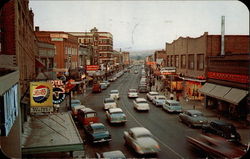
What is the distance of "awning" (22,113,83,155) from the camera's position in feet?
41.1

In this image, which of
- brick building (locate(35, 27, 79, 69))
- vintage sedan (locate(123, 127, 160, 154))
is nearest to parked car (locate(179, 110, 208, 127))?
vintage sedan (locate(123, 127, 160, 154))

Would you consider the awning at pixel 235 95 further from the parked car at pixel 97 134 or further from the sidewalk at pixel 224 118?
the parked car at pixel 97 134

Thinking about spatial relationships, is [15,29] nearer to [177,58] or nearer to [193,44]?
[193,44]

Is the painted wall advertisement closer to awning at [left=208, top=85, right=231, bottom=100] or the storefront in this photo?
the storefront

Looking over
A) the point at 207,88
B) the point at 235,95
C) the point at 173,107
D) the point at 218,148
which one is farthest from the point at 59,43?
the point at 218,148

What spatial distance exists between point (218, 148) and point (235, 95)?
13.7 metres

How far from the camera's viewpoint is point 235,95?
2608cm

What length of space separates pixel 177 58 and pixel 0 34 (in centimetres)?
4161

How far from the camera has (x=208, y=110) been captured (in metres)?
31.7

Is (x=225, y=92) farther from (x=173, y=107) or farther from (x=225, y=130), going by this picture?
(x=225, y=130)

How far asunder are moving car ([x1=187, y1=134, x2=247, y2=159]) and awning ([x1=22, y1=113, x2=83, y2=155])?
623 cm

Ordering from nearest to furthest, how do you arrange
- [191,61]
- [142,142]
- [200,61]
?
[142,142]
[200,61]
[191,61]

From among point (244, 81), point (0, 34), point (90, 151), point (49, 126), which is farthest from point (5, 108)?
point (244, 81)

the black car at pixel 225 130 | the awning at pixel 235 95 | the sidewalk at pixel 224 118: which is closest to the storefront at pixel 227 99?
the awning at pixel 235 95
